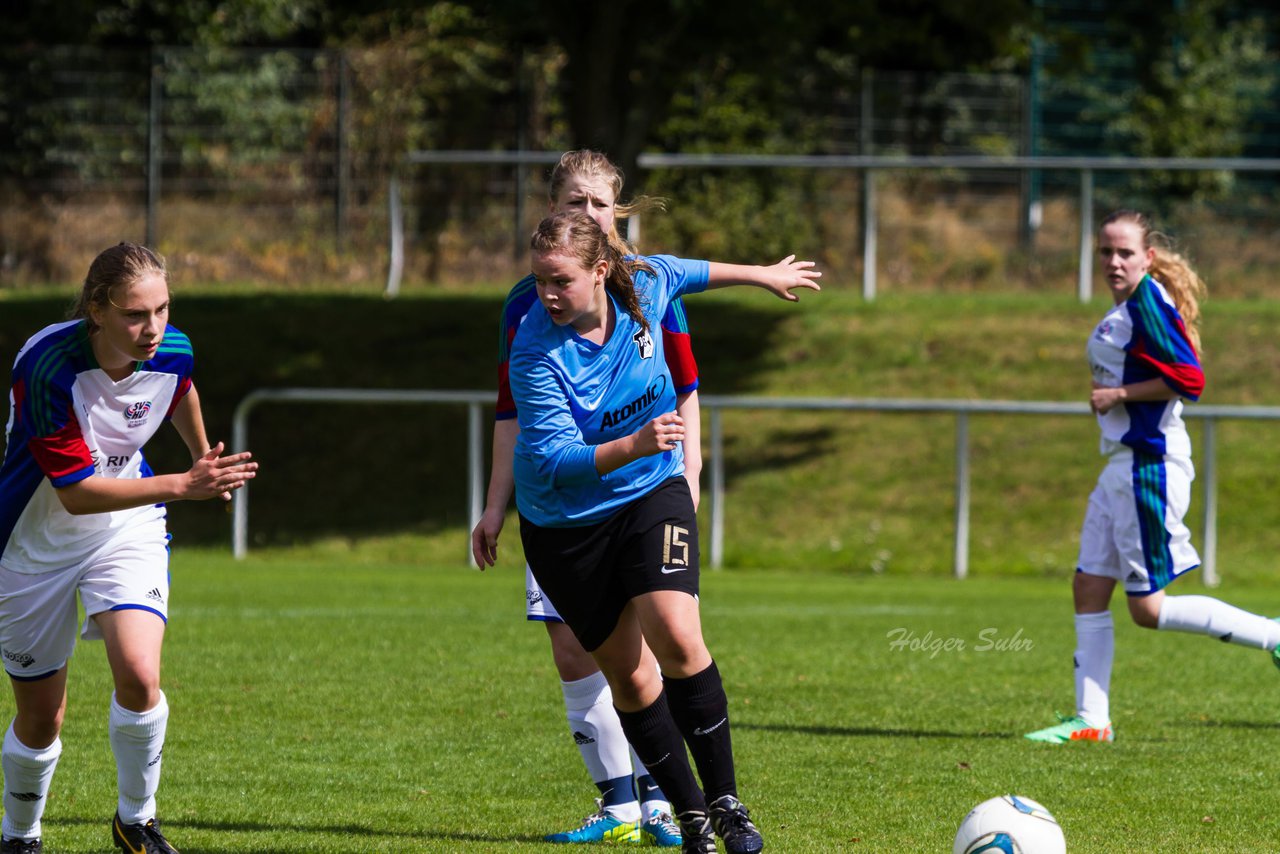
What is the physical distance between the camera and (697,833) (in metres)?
4.62

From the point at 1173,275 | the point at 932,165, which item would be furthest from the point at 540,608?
the point at 932,165

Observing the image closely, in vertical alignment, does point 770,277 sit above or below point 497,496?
above

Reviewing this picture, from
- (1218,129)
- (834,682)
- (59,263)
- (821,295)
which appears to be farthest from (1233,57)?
(834,682)

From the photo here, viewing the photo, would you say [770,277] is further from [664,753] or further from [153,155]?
[153,155]

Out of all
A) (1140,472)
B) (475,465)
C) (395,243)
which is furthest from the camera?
(395,243)

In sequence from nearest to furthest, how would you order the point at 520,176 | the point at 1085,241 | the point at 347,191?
the point at 1085,241
the point at 520,176
the point at 347,191

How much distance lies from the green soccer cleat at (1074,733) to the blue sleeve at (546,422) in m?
3.13

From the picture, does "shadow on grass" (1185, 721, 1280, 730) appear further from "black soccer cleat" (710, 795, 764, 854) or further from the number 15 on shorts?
the number 15 on shorts

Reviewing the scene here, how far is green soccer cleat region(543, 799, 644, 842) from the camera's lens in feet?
17.2

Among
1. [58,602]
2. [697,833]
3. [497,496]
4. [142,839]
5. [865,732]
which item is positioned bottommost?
[865,732]

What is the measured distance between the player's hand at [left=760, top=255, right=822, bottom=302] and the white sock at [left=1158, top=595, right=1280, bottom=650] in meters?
2.60

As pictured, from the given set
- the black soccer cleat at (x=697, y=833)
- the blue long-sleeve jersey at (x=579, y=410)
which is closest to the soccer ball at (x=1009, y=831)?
the black soccer cleat at (x=697, y=833)

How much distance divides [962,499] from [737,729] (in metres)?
7.23

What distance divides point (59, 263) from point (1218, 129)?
54.5 feet
